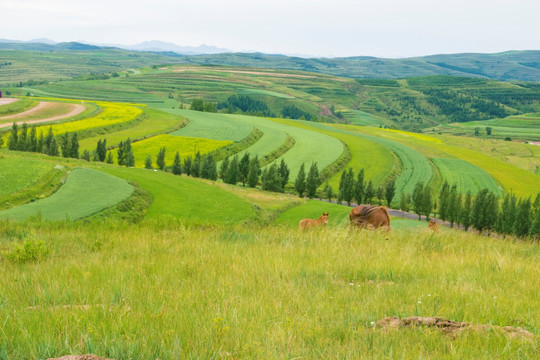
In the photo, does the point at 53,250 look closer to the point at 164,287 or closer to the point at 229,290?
the point at 164,287

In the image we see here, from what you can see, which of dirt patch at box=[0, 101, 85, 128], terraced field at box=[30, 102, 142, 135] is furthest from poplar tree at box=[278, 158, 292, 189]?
dirt patch at box=[0, 101, 85, 128]

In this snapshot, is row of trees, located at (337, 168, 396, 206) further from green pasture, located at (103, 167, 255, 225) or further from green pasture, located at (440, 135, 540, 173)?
green pasture, located at (440, 135, 540, 173)

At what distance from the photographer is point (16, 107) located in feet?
385

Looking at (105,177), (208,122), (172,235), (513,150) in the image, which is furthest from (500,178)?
(172,235)

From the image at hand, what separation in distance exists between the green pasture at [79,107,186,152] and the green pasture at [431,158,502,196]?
73.9 m

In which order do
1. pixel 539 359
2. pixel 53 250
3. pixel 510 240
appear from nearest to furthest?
pixel 539 359 → pixel 53 250 → pixel 510 240

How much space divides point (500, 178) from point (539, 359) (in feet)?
402

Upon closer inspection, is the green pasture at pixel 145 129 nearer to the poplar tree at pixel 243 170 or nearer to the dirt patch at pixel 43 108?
the dirt patch at pixel 43 108

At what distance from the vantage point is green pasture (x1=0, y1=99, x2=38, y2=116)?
111m

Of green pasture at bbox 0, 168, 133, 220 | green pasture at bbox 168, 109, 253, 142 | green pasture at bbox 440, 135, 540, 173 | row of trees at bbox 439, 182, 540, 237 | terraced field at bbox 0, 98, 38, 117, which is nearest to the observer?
green pasture at bbox 0, 168, 133, 220

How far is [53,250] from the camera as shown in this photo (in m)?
10.6

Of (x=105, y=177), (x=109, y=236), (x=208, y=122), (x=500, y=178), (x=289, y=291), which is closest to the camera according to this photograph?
(x=289, y=291)

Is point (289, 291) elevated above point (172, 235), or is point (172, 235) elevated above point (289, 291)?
point (289, 291)

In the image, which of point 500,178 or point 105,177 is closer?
point 105,177
